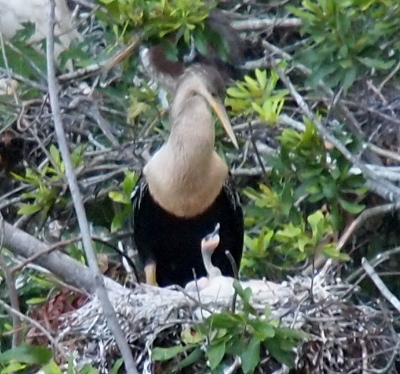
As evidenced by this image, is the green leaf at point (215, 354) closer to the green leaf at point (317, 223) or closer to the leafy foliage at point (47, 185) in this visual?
the green leaf at point (317, 223)

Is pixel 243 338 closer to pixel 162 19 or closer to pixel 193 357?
pixel 193 357

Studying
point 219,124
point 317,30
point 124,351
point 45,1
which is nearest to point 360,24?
point 317,30

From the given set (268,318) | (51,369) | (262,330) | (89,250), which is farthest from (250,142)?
(89,250)

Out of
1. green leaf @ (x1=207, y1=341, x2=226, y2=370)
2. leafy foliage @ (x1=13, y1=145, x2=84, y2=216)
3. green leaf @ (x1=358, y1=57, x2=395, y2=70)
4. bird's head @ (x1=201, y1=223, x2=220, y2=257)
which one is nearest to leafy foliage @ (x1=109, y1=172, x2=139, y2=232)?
leafy foliage @ (x1=13, y1=145, x2=84, y2=216)

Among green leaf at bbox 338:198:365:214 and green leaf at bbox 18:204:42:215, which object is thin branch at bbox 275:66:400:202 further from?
green leaf at bbox 18:204:42:215

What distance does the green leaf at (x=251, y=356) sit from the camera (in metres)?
2.51

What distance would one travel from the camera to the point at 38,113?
3.52 metres

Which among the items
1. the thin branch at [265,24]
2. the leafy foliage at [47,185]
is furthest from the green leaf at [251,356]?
the thin branch at [265,24]

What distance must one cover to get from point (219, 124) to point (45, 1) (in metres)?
1.11

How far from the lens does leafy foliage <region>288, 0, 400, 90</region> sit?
9.52ft

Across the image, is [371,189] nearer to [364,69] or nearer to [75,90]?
[364,69]

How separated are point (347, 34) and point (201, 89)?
503 mm

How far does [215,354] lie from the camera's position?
100 inches

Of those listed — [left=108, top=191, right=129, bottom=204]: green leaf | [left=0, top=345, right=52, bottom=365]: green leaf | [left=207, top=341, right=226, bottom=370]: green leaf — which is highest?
[left=0, top=345, right=52, bottom=365]: green leaf
